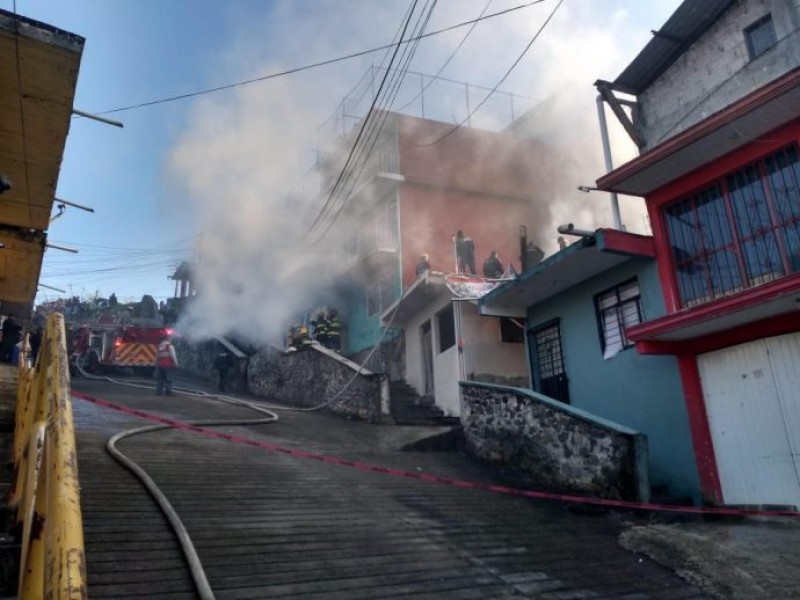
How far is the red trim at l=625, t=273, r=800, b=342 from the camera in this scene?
6.71 m

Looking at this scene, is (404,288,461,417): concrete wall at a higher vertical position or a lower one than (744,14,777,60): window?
lower

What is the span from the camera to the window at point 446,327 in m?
14.4

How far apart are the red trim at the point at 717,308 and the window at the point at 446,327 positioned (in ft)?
20.1

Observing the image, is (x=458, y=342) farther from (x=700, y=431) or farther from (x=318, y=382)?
(x=700, y=431)

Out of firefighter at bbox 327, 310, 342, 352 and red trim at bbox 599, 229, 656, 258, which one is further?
firefighter at bbox 327, 310, 342, 352

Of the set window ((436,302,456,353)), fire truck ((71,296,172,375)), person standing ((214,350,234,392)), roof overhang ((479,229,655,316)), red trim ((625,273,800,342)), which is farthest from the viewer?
fire truck ((71,296,172,375))

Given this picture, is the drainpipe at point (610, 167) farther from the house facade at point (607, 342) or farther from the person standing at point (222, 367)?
the person standing at point (222, 367)

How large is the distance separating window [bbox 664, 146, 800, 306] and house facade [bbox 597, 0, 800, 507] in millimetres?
17

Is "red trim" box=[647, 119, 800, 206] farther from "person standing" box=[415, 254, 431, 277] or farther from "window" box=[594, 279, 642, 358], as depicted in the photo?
"person standing" box=[415, 254, 431, 277]

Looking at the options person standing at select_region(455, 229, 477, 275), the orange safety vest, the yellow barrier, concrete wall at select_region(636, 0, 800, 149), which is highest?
concrete wall at select_region(636, 0, 800, 149)

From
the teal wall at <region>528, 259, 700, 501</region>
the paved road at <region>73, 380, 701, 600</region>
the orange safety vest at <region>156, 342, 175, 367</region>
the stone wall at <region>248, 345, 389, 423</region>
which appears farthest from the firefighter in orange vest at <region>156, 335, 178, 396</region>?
the teal wall at <region>528, 259, 700, 501</region>

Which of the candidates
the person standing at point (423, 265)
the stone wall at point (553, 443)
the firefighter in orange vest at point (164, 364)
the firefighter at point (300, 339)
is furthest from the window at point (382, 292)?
the stone wall at point (553, 443)

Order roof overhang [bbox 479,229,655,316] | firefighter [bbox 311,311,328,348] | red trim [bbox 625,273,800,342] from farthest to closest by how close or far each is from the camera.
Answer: firefighter [bbox 311,311,328,348], roof overhang [bbox 479,229,655,316], red trim [bbox 625,273,800,342]

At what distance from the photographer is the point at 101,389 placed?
1583cm
